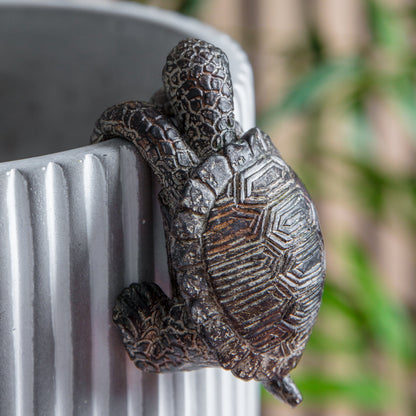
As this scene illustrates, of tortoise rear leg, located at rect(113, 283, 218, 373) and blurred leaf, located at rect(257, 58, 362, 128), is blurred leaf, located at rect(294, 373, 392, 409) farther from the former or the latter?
tortoise rear leg, located at rect(113, 283, 218, 373)

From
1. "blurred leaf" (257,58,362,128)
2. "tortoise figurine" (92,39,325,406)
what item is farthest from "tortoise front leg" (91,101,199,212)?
"blurred leaf" (257,58,362,128)

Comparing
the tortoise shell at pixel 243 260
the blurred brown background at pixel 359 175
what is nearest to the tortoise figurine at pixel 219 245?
the tortoise shell at pixel 243 260

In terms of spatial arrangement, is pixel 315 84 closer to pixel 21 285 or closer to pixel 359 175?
pixel 359 175

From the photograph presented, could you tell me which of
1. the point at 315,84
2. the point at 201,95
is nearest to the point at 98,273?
the point at 201,95

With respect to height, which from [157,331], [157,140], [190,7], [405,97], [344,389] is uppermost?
[190,7]

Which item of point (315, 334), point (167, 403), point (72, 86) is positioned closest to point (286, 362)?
point (167, 403)
